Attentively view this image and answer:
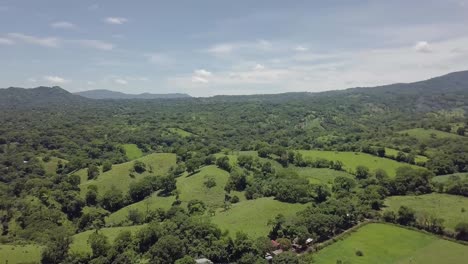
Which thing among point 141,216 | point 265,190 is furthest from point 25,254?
point 265,190

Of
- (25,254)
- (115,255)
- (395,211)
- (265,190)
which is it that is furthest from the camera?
(265,190)

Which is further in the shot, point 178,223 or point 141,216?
point 141,216

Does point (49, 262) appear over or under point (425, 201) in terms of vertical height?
under

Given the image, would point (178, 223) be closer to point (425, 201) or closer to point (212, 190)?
Answer: point (212, 190)

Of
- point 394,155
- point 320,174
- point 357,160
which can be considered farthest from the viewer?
point 394,155

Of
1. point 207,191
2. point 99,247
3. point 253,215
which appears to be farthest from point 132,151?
point 99,247

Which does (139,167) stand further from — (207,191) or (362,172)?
(362,172)
